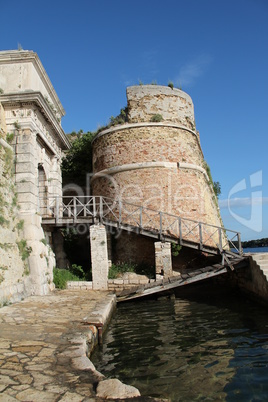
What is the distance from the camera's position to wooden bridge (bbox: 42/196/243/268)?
12.0m

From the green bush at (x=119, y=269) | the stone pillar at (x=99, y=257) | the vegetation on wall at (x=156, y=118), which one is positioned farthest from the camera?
the vegetation on wall at (x=156, y=118)

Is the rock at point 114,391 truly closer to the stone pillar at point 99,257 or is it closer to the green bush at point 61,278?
the green bush at point 61,278

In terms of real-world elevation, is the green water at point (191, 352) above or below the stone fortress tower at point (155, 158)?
below

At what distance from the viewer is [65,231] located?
14.0 m

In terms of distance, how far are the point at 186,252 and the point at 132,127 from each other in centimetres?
570

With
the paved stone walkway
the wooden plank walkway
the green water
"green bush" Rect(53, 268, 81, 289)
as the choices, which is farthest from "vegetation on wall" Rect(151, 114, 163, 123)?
the paved stone walkway

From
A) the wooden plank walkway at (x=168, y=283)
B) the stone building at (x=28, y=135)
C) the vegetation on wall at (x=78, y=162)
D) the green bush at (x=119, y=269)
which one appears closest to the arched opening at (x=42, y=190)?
the stone building at (x=28, y=135)

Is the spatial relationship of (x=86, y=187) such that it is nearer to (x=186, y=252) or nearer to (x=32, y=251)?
(x=186, y=252)

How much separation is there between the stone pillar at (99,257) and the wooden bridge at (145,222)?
0.41 metres

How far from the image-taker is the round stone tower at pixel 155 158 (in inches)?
549

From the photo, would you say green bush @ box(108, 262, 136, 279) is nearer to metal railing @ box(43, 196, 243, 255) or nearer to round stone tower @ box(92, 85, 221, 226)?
metal railing @ box(43, 196, 243, 255)

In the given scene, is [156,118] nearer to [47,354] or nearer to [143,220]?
[143,220]

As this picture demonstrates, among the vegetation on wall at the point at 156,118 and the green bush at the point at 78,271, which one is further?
the vegetation on wall at the point at 156,118

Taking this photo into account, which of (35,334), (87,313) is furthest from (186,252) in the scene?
(35,334)
